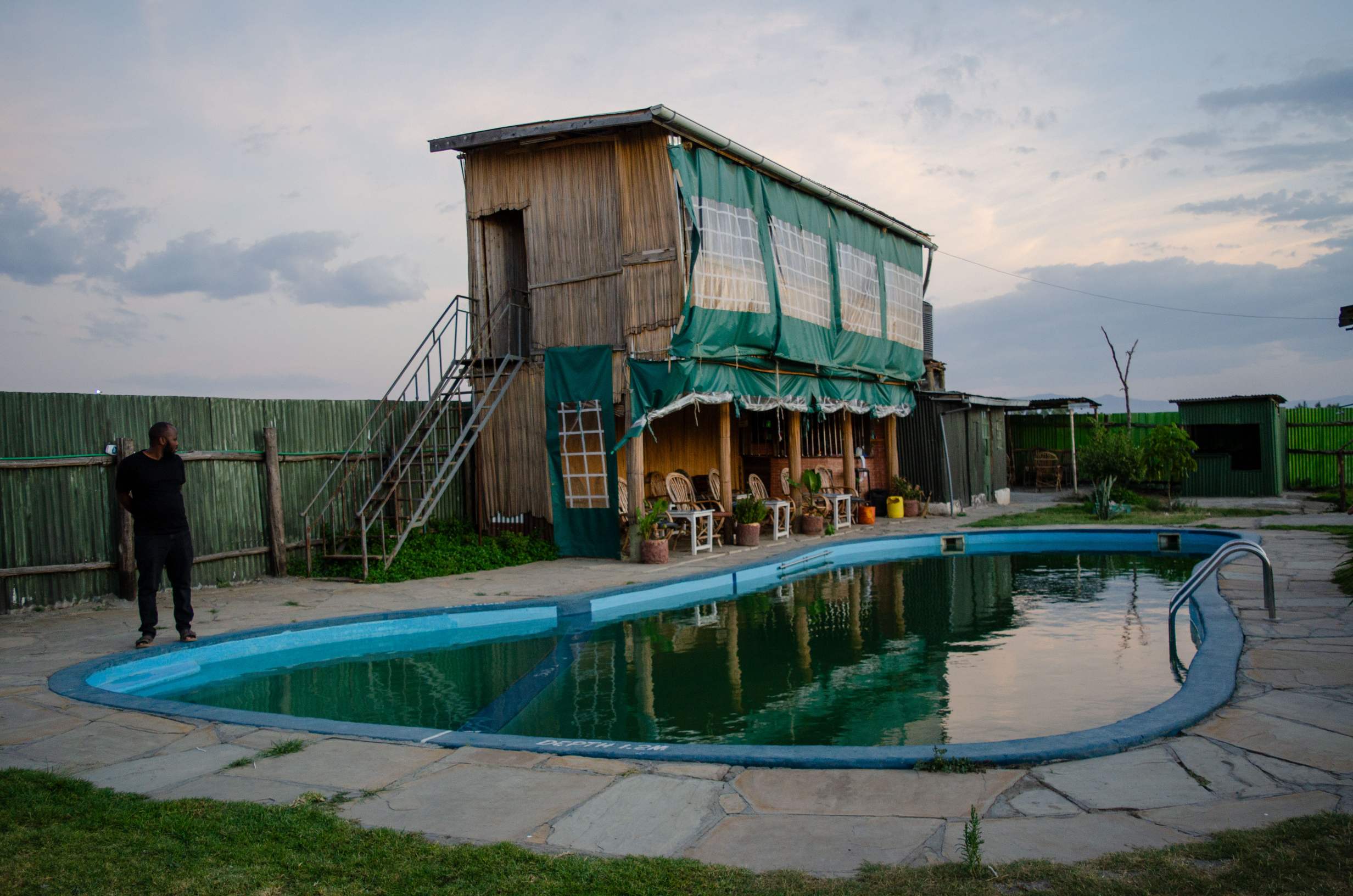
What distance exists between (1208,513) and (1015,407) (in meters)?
6.97

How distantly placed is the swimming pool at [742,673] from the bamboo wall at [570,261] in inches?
153

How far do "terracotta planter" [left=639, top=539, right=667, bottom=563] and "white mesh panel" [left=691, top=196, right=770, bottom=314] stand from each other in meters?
3.56

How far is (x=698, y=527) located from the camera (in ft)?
47.1

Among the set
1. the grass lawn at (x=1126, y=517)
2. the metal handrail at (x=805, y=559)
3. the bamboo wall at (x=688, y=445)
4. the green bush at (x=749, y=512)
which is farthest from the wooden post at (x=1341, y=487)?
the green bush at (x=749, y=512)

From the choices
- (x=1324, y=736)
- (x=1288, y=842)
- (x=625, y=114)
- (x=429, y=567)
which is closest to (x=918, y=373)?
(x=625, y=114)

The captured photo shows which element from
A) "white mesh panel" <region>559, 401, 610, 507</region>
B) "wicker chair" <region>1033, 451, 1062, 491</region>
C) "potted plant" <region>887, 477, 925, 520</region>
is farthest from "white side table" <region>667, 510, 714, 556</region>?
"wicker chair" <region>1033, 451, 1062, 491</region>

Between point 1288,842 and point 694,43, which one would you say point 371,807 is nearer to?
point 1288,842

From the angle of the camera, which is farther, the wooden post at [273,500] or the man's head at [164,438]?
the wooden post at [273,500]

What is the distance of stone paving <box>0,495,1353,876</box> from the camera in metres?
3.25

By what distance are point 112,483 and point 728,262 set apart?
8761 mm

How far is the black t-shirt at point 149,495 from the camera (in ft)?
24.2

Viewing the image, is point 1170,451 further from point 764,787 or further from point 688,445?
point 764,787

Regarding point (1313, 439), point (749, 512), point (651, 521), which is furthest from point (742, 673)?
point (1313, 439)

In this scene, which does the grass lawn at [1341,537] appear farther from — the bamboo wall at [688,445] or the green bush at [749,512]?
the bamboo wall at [688,445]
